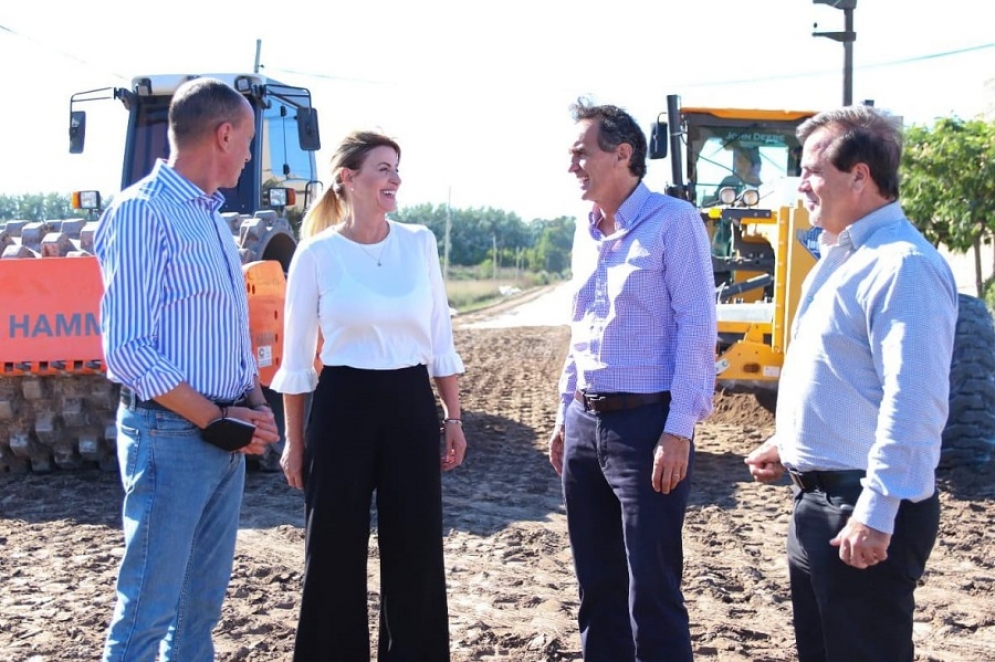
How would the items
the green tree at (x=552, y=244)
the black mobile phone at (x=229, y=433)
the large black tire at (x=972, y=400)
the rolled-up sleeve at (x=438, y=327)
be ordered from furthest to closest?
1. the green tree at (x=552, y=244)
2. the large black tire at (x=972, y=400)
3. the rolled-up sleeve at (x=438, y=327)
4. the black mobile phone at (x=229, y=433)

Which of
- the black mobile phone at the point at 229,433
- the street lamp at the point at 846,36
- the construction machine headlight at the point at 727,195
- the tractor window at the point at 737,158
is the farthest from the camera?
the street lamp at the point at 846,36

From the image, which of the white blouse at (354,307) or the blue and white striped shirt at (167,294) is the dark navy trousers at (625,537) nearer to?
the white blouse at (354,307)

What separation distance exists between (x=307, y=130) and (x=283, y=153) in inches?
19.0

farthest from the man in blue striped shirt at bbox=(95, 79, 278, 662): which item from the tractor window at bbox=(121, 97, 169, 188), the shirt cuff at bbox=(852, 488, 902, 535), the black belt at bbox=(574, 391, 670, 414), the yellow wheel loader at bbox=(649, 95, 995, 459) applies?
the tractor window at bbox=(121, 97, 169, 188)

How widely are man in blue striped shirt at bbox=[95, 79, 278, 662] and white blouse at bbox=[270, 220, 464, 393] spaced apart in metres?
0.46

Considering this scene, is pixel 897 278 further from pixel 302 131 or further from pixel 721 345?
pixel 302 131

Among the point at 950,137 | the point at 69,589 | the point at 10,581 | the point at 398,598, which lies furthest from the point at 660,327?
the point at 950,137

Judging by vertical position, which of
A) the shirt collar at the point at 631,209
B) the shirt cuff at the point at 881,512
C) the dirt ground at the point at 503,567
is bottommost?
the dirt ground at the point at 503,567

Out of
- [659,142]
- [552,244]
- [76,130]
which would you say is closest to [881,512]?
[659,142]

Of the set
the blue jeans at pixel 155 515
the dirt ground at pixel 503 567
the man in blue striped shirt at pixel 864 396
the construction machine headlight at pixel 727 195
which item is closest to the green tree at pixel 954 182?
the construction machine headlight at pixel 727 195

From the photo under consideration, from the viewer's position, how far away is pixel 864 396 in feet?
7.83

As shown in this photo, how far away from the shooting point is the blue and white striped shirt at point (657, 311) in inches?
115

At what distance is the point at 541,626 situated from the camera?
410 cm

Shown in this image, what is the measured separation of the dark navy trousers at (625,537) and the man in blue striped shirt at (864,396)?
43cm
